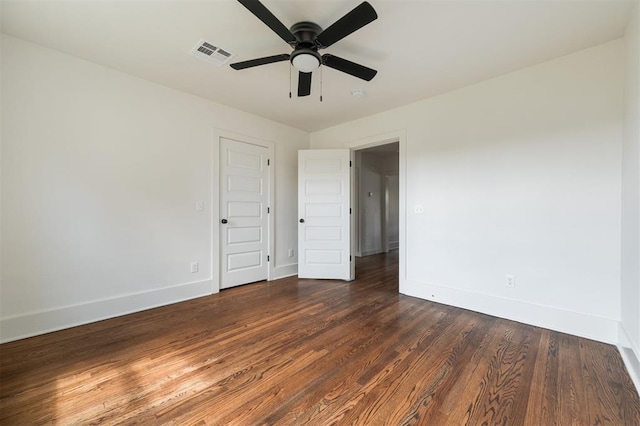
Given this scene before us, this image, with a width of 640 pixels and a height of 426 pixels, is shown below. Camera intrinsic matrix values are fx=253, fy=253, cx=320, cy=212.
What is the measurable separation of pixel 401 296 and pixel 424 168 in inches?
65.1

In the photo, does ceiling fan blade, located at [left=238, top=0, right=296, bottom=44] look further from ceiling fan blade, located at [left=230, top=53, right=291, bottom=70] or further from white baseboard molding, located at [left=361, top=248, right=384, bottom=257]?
white baseboard molding, located at [left=361, top=248, right=384, bottom=257]

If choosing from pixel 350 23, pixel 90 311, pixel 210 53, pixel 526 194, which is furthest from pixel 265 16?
pixel 90 311

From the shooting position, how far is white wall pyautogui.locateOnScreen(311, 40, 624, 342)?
2123mm

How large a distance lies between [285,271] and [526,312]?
10.2ft

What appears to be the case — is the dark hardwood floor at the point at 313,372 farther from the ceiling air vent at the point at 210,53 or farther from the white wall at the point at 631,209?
the ceiling air vent at the point at 210,53

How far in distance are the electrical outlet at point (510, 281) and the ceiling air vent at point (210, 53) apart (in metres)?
3.45

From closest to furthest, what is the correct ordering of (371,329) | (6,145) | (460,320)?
(6,145) < (371,329) < (460,320)

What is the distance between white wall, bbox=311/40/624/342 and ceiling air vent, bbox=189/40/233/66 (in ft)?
7.49

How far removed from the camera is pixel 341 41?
2127 mm

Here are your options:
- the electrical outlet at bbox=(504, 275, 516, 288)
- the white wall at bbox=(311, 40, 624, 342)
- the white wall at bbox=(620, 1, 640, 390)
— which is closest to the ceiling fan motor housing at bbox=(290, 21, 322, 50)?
the white wall at bbox=(311, 40, 624, 342)

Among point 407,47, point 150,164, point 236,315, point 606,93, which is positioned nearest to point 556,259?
point 606,93

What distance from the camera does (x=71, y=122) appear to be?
2.38 metres

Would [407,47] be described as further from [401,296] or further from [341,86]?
[401,296]

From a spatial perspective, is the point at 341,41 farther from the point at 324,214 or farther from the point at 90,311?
the point at 90,311
